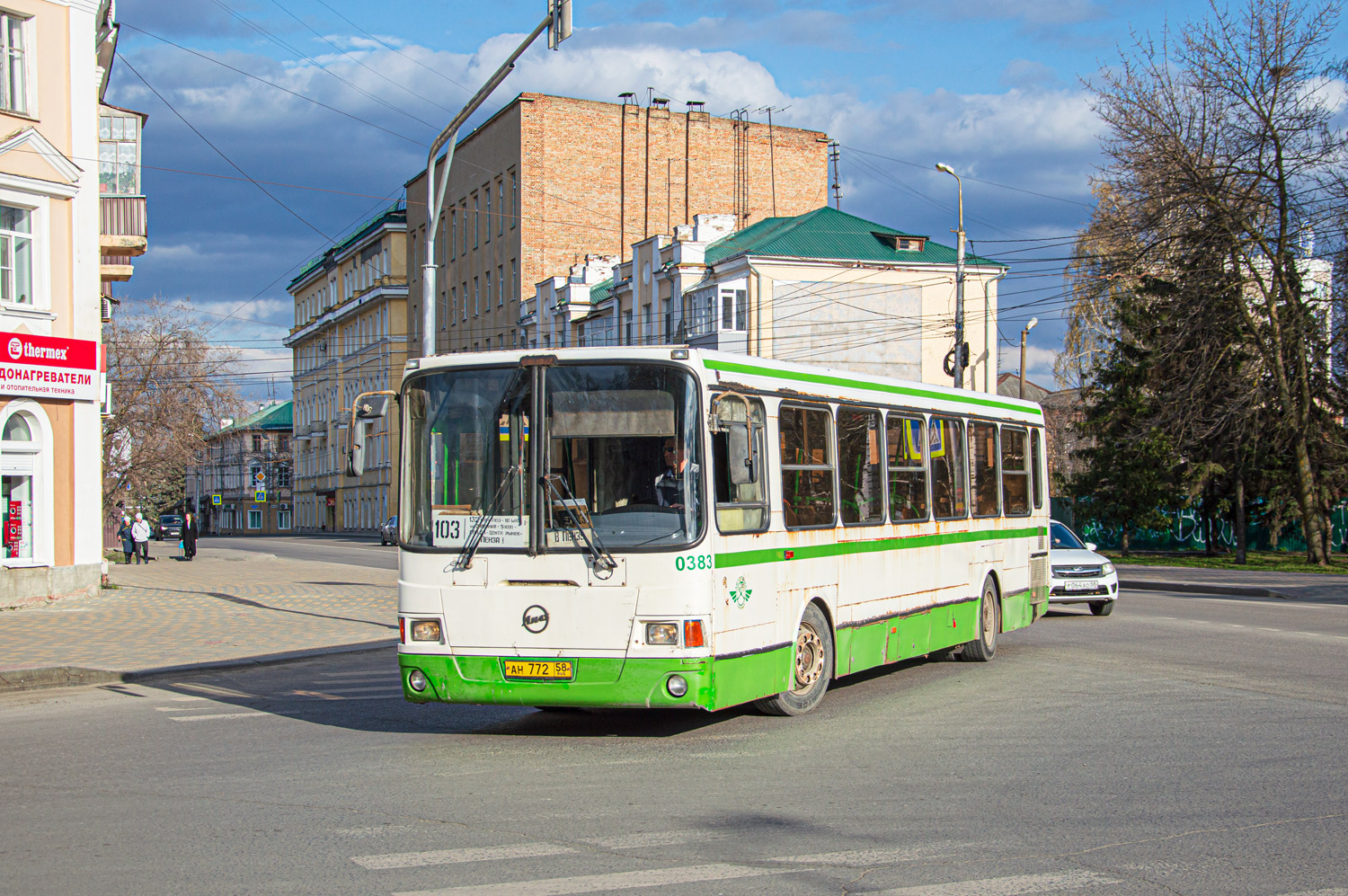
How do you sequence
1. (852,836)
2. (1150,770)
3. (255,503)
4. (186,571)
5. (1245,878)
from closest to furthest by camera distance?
(1245,878) < (852,836) < (1150,770) < (186,571) < (255,503)

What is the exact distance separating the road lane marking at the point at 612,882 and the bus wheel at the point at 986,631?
8.78 meters

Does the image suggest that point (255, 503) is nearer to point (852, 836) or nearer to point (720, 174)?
point (720, 174)

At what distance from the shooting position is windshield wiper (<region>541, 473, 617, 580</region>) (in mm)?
9305

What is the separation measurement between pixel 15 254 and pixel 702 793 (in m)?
19.7

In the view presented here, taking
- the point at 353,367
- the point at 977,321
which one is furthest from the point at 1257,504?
the point at 353,367

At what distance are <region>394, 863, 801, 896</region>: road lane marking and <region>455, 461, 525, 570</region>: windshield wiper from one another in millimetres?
3899

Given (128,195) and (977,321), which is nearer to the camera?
(128,195)

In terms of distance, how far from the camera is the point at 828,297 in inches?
2055

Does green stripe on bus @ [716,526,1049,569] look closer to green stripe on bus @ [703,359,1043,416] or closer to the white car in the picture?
green stripe on bus @ [703,359,1043,416]

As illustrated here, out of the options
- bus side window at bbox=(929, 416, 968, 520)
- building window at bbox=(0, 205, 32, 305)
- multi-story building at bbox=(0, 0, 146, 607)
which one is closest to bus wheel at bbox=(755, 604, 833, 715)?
bus side window at bbox=(929, 416, 968, 520)

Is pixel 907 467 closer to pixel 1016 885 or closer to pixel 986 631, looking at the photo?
pixel 986 631

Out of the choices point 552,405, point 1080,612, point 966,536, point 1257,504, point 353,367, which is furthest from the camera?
point 353,367

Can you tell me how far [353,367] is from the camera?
3942 inches

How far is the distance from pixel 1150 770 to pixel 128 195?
25.6 m
